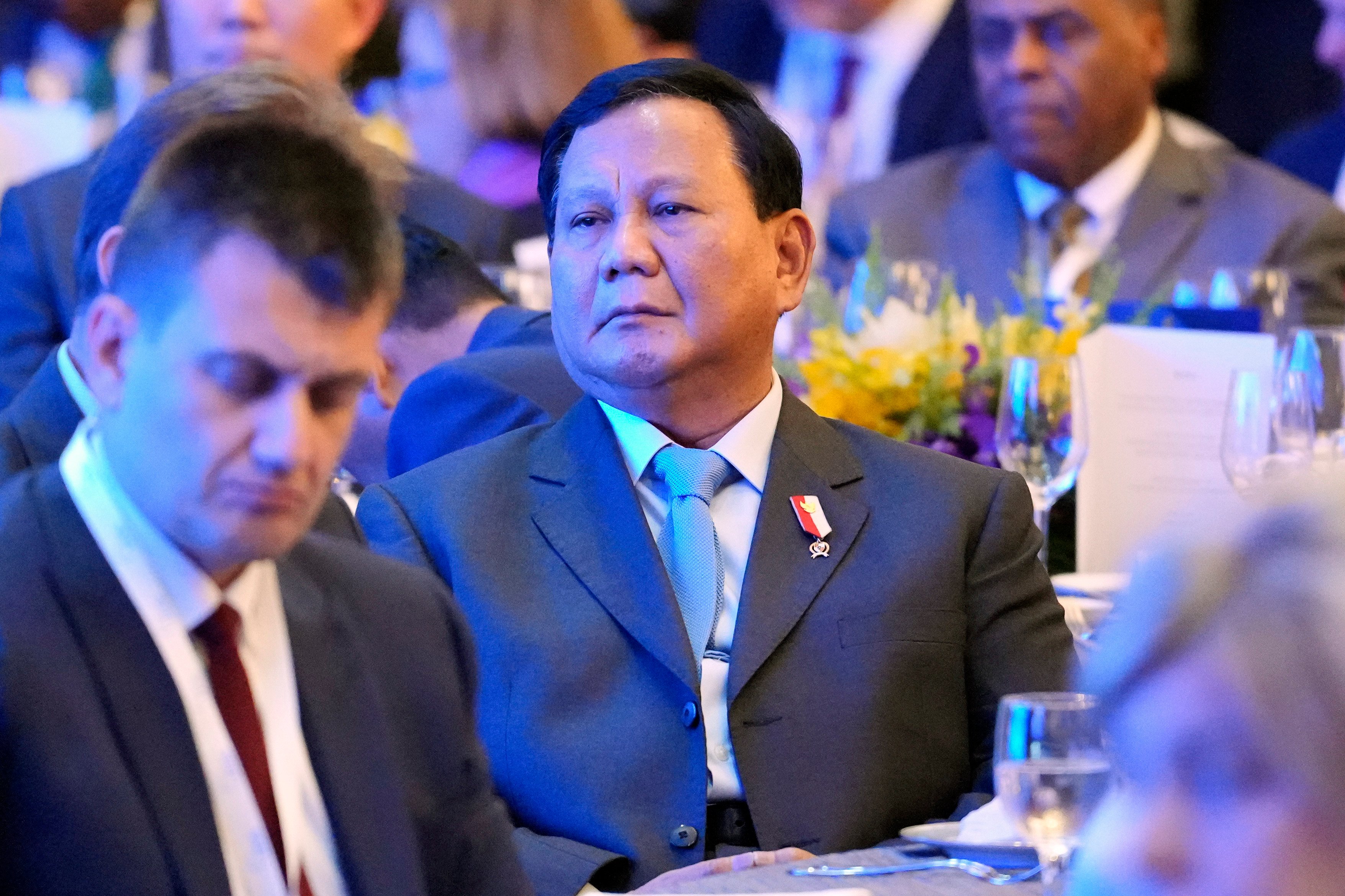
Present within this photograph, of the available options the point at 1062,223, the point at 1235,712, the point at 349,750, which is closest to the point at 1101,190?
the point at 1062,223

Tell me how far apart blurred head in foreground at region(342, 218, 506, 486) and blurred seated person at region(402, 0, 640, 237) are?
1585 mm

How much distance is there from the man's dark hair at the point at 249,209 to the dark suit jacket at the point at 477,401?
5.08 feet

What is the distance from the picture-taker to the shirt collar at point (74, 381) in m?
1.66

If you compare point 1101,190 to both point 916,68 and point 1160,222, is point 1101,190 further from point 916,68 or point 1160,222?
point 916,68

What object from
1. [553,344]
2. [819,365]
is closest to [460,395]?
[553,344]

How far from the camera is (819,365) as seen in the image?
117 inches

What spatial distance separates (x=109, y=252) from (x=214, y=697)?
0.29 metres

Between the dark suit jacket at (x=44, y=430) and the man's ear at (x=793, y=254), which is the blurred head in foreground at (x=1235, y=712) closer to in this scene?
the dark suit jacket at (x=44, y=430)

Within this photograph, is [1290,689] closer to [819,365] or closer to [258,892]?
[258,892]

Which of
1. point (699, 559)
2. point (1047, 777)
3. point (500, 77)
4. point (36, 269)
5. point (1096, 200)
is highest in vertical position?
point (500, 77)

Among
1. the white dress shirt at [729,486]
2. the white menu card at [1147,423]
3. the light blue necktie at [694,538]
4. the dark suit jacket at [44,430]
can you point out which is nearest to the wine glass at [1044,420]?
the white menu card at [1147,423]

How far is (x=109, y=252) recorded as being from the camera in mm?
1103

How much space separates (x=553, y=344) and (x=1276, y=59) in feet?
12.2

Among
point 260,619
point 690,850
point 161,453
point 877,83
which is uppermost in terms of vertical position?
point 877,83
